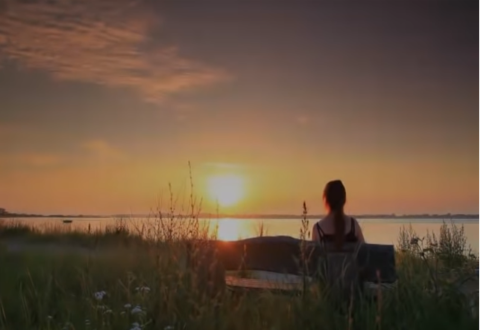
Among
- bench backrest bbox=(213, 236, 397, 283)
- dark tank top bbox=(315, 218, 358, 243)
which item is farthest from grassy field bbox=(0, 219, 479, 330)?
dark tank top bbox=(315, 218, 358, 243)

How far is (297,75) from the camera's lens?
477 cm

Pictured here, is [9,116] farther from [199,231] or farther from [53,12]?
[199,231]

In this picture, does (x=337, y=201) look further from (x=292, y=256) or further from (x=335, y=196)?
(x=292, y=256)

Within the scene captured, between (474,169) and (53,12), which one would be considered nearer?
(474,169)

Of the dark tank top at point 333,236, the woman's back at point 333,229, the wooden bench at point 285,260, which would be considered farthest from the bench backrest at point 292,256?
the woman's back at point 333,229

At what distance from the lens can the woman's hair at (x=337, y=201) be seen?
333 cm

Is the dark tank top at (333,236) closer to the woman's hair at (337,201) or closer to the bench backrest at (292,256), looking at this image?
the woman's hair at (337,201)

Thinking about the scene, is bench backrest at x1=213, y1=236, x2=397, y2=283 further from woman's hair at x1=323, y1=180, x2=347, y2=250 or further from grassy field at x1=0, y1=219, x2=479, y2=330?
woman's hair at x1=323, y1=180, x2=347, y2=250

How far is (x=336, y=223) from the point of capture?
3.35m

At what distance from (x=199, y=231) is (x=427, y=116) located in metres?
2.46

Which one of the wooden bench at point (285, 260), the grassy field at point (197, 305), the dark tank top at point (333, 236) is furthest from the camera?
the dark tank top at point (333, 236)

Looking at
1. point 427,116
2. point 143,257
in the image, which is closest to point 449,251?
point 427,116

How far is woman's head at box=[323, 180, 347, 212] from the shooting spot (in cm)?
344

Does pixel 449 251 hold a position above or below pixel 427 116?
below
